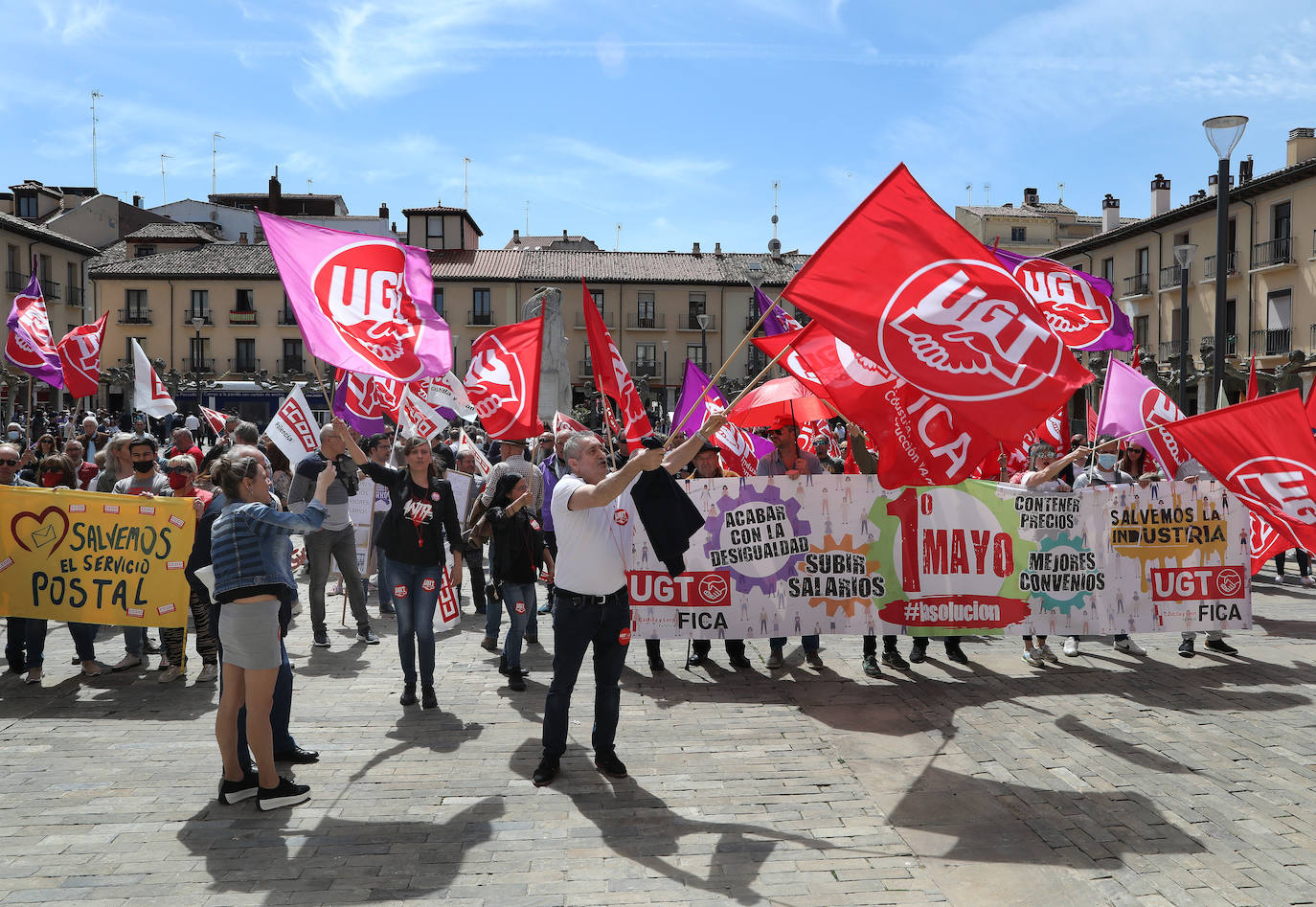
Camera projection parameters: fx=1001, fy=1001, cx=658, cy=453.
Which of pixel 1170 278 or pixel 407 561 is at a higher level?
pixel 1170 278

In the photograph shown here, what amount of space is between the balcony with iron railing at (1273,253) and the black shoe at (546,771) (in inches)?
1462

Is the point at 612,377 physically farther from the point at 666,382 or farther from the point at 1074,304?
the point at 666,382

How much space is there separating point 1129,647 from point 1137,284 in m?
39.0

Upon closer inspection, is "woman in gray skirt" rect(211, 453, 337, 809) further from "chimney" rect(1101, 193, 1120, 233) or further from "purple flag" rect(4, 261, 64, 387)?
"chimney" rect(1101, 193, 1120, 233)

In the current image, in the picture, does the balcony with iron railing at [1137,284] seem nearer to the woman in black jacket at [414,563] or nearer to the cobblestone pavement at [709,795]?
the cobblestone pavement at [709,795]

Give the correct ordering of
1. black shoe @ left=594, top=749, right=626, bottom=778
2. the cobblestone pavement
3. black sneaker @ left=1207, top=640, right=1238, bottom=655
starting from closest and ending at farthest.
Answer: the cobblestone pavement → black shoe @ left=594, top=749, right=626, bottom=778 → black sneaker @ left=1207, top=640, right=1238, bottom=655

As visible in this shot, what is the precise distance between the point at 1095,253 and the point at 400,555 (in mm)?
46414

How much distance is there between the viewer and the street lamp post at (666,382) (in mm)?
55531

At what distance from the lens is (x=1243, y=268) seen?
36438 millimetres

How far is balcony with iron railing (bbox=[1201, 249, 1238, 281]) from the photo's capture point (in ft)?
121

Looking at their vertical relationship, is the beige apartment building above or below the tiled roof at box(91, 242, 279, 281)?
below

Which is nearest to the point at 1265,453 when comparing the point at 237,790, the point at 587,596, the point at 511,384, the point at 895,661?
the point at 895,661

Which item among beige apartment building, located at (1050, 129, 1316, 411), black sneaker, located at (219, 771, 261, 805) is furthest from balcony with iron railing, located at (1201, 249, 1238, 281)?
black sneaker, located at (219, 771, 261, 805)

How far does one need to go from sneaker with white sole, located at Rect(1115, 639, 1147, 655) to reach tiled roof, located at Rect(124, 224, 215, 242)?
60.1 meters
